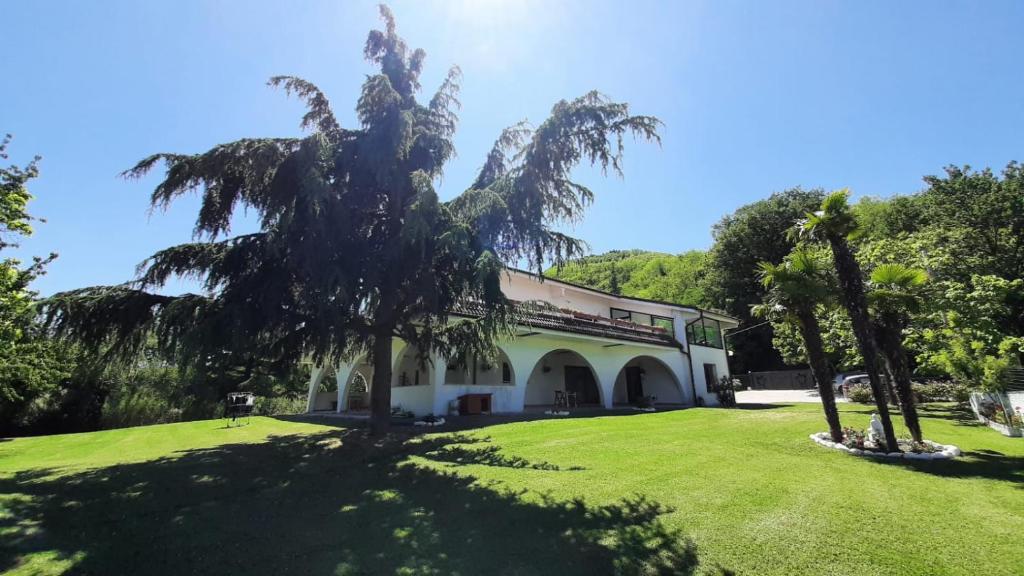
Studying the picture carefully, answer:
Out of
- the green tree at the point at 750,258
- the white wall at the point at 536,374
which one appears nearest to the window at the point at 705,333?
the white wall at the point at 536,374

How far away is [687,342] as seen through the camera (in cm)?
2408

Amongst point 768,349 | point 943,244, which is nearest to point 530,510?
point 943,244

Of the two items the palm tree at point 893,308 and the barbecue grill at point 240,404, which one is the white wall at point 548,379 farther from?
the palm tree at point 893,308

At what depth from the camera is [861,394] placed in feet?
60.3

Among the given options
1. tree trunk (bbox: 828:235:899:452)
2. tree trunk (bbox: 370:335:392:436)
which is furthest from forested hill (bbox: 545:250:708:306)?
tree trunk (bbox: 370:335:392:436)

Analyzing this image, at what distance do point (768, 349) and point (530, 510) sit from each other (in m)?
46.2

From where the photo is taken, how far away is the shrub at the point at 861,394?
1812 cm

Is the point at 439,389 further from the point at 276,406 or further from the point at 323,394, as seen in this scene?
the point at 276,406

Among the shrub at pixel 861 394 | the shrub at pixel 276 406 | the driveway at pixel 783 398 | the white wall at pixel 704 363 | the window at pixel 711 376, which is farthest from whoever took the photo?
the window at pixel 711 376

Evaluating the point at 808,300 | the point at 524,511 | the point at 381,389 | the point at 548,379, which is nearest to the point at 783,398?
the point at 548,379

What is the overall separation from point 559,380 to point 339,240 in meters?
16.4

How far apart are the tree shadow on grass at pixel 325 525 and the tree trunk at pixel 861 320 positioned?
5.81 m

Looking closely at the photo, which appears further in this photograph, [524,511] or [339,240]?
[339,240]

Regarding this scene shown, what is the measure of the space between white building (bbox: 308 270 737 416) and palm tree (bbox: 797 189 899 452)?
7.59 metres
